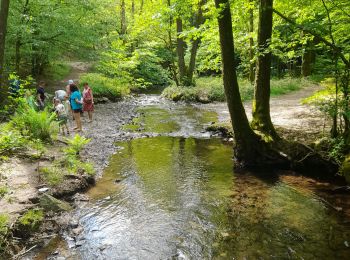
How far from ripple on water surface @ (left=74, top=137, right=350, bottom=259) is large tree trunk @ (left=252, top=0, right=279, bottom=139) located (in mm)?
1583

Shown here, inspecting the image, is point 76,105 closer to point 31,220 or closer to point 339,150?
point 31,220

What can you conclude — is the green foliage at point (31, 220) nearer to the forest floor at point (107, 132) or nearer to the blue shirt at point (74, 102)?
the forest floor at point (107, 132)

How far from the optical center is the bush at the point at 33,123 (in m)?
9.75

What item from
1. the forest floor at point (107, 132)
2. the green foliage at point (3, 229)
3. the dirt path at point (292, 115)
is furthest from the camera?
the dirt path at point (292, 115)

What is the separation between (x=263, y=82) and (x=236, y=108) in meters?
1.29

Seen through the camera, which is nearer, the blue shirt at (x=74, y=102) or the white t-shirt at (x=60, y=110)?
the white t-shirt at (x=60, y=110)

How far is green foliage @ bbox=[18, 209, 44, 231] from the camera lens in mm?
5531

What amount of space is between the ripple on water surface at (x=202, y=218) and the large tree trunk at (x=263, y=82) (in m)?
1.58

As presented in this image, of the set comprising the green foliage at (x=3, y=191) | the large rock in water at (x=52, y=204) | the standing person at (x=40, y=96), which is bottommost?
the large rock in water at (x=52, y=204)

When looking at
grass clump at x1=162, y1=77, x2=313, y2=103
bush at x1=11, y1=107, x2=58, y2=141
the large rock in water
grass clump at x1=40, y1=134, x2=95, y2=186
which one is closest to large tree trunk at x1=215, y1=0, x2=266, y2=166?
grass clump at x1=40, y1=134, x2=95, y2=186

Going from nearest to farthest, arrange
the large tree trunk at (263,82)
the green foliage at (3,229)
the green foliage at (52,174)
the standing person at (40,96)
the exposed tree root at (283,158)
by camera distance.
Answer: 1. the green foliage at (3,229)
2. the green foliage at (52,174)
3. the exposed tree root at (283,158)
4. the large tree trunk at (263,82)
5. the standing person at (40,96)

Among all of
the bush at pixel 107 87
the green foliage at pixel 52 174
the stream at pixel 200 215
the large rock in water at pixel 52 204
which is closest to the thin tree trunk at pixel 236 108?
the stream at pixel 200 215

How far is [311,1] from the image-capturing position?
350 inches

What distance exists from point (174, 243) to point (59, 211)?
2427 millimetres
